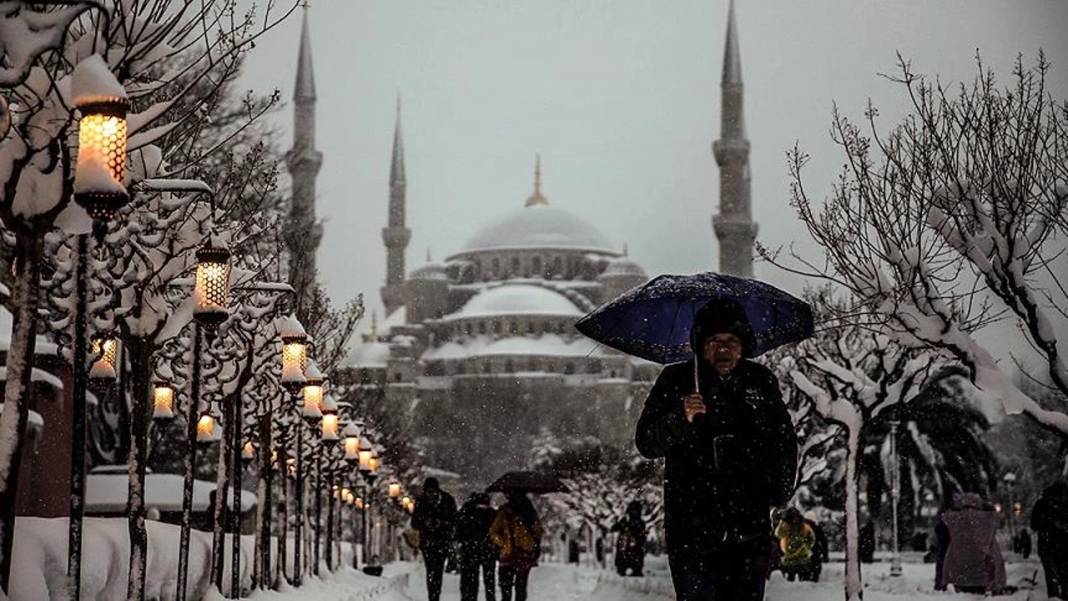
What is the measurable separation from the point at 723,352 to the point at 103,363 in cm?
900

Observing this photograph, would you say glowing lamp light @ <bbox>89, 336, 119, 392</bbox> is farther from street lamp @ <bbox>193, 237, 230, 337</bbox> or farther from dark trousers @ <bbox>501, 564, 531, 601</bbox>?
dark trousers @ <bbox>501, 564, 531, 601</bbox>

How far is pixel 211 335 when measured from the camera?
1566cm

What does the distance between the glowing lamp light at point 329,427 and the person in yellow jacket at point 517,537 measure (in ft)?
23.6

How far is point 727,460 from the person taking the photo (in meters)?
5.92

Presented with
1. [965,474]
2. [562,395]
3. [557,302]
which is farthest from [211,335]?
[557,302]

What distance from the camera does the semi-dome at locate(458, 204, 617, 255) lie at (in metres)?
143

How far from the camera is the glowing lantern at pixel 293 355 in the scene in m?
14.7

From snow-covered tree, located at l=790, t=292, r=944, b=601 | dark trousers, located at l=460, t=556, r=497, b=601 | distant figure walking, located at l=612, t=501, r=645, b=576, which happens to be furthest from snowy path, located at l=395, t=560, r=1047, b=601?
dark trousers, located at l=460, t=556, r=497, b=601

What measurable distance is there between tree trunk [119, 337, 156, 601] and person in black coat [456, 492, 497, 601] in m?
3.21

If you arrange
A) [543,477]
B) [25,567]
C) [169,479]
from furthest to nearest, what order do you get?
[169,479], [543,477], [25,567]

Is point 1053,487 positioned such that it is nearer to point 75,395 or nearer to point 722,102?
point 75,395

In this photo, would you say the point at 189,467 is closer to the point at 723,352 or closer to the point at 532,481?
the point at 532,481

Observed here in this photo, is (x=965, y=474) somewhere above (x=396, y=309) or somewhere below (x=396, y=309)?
below

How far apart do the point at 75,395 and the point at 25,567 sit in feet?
3.36
